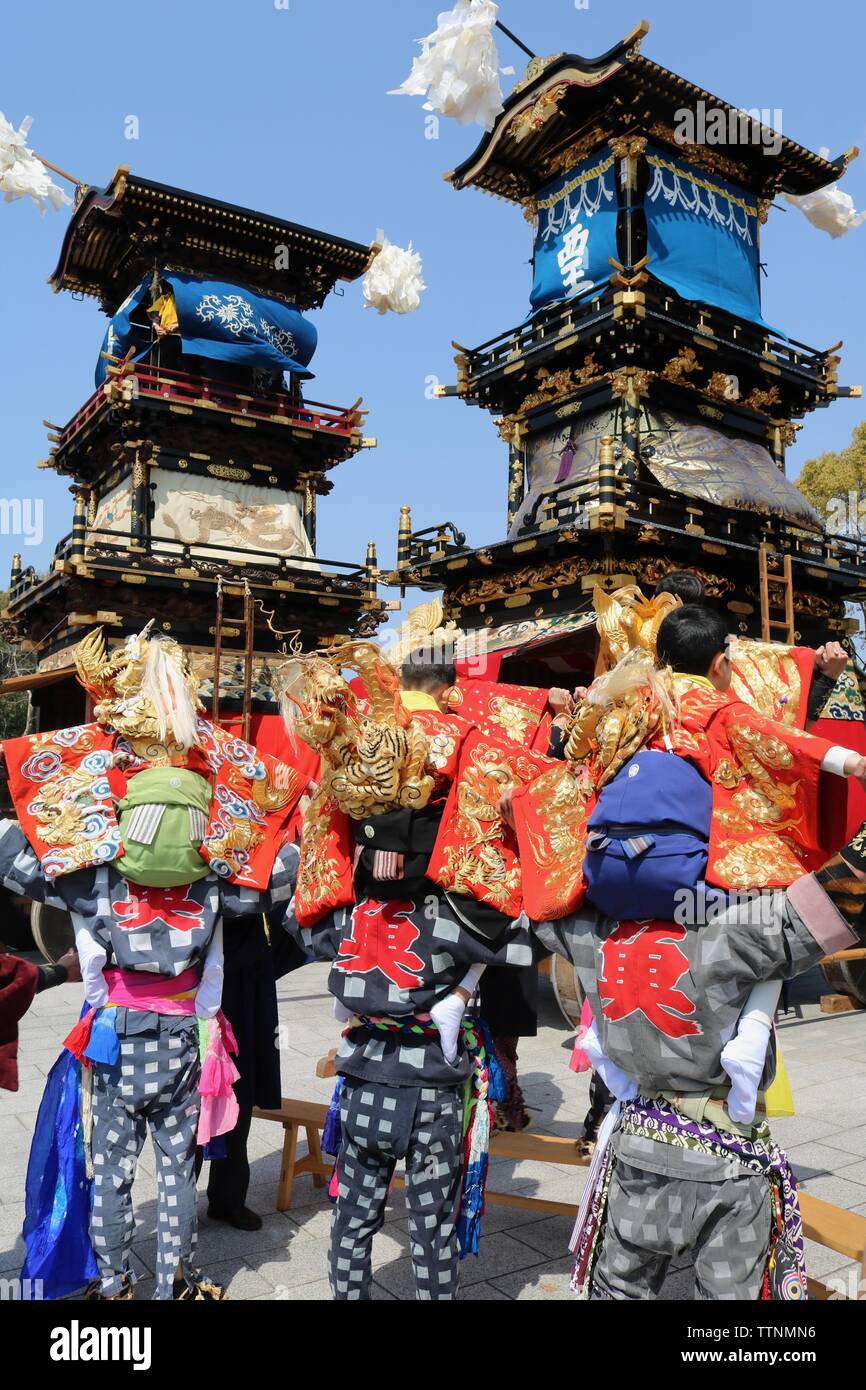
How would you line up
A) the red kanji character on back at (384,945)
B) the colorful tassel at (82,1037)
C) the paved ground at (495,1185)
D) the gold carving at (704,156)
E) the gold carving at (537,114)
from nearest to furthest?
the red kanji character on back at (384,945) → the colorful tassel at (82,1037) → the paved ground at (495,1185) → the gold carving at (537,114) → the gold carving at (704,156)

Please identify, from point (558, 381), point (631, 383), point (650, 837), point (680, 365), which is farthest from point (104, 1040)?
point (558, 381)

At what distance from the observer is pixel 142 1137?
10.1 ft

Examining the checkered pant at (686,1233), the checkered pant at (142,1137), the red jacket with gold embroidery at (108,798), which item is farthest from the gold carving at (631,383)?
the checkered pant at (686,1233)

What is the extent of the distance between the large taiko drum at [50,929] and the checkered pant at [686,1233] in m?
2.36

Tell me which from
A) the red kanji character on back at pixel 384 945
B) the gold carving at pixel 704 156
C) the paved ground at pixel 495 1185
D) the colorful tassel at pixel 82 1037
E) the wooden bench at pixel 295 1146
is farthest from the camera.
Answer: the gold carving at pixel 704 156

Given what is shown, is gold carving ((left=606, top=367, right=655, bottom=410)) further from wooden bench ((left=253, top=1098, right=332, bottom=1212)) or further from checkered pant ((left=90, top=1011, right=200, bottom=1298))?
checkered pant ((left=90, top=1011, right=200, bottom=1298))

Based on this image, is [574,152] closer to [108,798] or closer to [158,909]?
[108,798]

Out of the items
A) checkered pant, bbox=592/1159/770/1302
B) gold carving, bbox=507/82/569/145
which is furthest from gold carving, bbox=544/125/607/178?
checkered pant, bbox=592/1159/770/1302

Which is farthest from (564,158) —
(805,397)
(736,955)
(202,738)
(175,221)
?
(736,955)

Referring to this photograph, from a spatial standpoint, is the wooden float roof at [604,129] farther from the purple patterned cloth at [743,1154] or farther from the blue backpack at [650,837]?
the purple patterned cloth at [743,1154]

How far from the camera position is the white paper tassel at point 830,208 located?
15461 millimetres

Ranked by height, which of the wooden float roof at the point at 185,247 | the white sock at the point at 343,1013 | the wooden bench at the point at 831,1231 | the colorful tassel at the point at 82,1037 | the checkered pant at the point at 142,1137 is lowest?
the wooden bench at the point at 831,1231

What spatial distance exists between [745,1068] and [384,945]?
3.56 feet

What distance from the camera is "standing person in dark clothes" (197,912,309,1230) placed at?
390 centimetres
